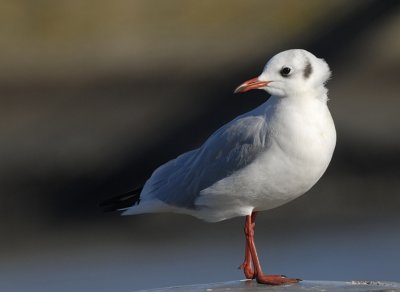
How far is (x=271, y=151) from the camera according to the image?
7.36 metres

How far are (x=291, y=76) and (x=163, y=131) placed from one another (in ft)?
29.2

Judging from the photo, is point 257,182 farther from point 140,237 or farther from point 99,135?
point 99,135

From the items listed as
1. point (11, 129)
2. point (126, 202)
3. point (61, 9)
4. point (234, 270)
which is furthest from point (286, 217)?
point (61, 9)

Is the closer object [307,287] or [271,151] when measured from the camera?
[307,287]

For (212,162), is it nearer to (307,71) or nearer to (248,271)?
(248,271)

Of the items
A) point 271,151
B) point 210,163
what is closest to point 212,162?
point 210,163

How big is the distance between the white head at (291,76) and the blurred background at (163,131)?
3515 mm

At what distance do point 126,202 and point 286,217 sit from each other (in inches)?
218

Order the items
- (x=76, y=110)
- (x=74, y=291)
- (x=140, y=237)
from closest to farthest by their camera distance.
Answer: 1. (x=74, y=291)
2. (x=140, y=237)
3. (x=76, y=110)

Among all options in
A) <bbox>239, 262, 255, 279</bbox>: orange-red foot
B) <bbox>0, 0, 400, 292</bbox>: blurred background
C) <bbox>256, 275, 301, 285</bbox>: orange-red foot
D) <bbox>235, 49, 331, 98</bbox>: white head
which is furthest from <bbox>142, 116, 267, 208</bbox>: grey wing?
<bbox>0, 0, 400, 292</bbox>: blurred background

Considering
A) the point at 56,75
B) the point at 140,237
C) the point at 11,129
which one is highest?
the point at 56,75

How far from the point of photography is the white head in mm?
7289

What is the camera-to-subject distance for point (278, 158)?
7320 mm

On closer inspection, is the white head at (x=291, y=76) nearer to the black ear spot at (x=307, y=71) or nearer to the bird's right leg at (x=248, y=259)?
the black ear spot at (x=307, y=71)
